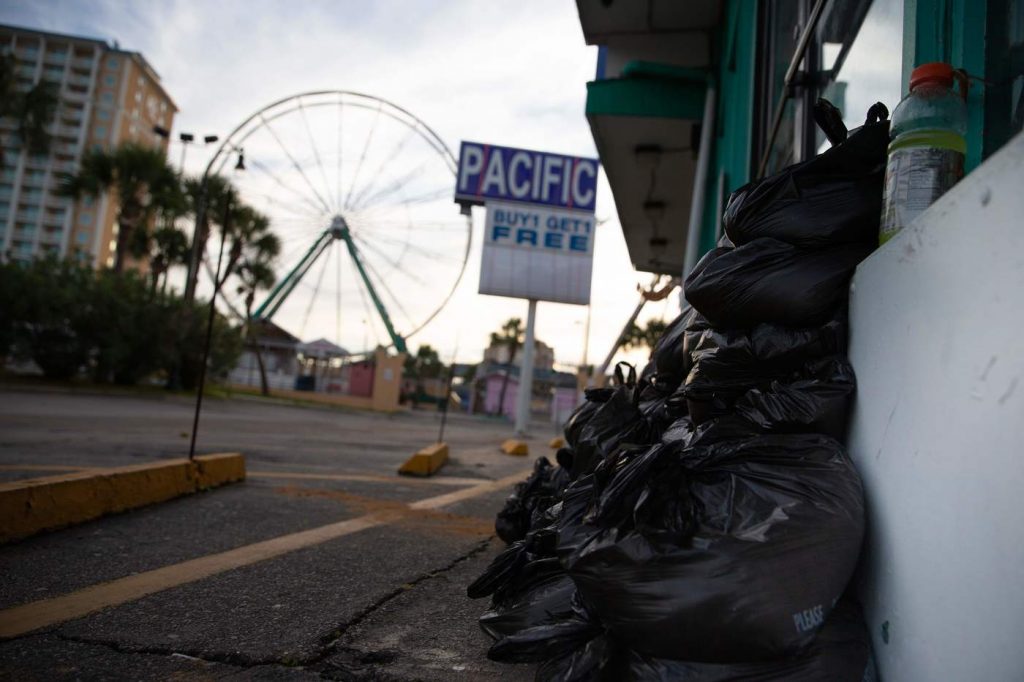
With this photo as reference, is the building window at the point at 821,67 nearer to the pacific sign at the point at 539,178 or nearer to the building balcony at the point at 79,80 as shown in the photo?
the pacific sign at the point at 539,178

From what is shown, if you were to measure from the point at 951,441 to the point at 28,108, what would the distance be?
2459cm

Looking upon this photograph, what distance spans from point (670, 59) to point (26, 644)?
22.1ft

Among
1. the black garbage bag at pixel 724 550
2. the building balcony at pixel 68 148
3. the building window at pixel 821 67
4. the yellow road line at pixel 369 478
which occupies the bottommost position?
the yellow road line at pixel 369 478

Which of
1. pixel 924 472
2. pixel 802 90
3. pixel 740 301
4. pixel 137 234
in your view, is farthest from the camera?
pixel 137 234

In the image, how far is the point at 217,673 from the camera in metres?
1.47

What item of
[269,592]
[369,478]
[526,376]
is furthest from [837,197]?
[526,376]

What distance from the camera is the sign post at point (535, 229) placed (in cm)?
1709

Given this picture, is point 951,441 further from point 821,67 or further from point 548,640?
point 821,67

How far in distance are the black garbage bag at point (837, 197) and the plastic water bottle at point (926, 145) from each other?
0.58 ft

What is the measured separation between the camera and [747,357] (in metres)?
1.58

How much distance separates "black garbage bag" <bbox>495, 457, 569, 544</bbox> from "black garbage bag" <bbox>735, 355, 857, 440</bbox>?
119 cm

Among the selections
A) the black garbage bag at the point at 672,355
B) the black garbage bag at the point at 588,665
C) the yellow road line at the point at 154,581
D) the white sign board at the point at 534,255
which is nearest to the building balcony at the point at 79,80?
the white sign board at the point at 534,255

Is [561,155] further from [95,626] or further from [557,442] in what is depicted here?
[95,626]

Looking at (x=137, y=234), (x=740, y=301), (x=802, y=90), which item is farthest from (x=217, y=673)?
(x=137, y=234)
